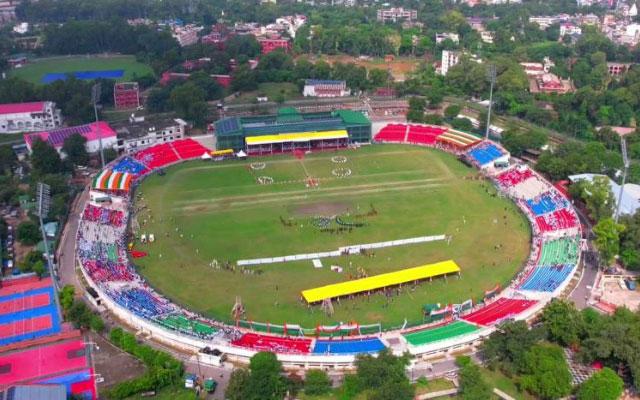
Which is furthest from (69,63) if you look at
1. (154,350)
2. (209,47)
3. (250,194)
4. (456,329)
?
(456,329)

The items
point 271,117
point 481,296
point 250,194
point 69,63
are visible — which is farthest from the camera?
point 69,63

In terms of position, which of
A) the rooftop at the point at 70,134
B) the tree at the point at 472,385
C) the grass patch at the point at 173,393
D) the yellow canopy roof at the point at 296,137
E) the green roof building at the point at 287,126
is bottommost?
the grass patch at the point at 173,393

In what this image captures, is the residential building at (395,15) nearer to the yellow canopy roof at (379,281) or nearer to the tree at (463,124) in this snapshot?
the tree at (463,124)

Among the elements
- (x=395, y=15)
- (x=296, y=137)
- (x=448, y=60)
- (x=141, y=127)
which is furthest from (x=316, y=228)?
(x=395, y=15)

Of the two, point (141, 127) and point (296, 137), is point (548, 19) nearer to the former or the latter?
point (296, 137)

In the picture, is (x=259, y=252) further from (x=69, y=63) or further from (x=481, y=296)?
(x=69, y=63)

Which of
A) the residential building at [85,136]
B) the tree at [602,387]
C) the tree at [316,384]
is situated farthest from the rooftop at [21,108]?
the tree at [602,387]

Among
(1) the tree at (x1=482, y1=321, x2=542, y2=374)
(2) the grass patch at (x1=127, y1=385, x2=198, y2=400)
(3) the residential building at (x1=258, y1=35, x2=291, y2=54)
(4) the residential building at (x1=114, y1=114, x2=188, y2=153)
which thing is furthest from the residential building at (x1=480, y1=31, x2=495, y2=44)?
(2) the grass patch at (x1=127, y1=385, x2=198, y2=400)
